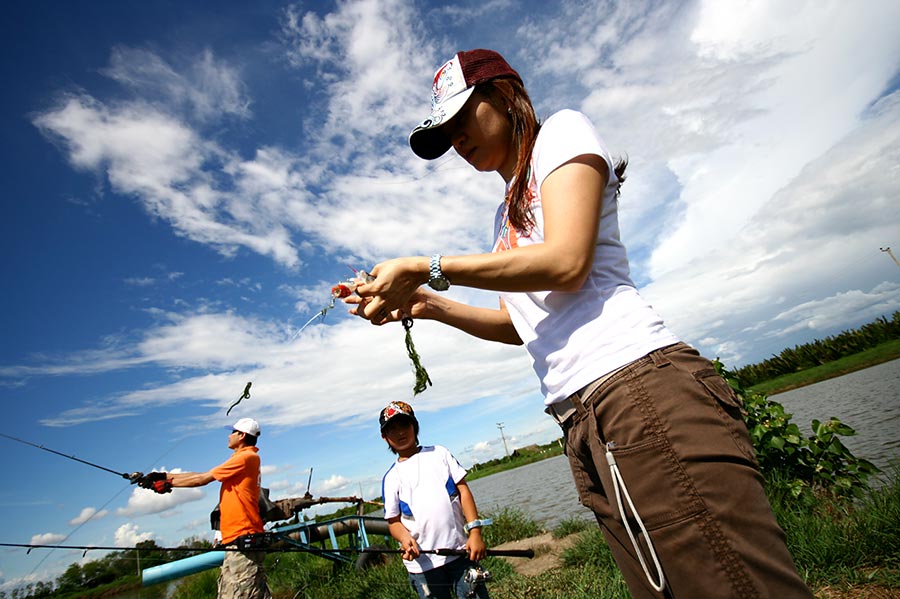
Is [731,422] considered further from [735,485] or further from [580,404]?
[580,404]

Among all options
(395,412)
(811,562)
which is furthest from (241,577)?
(811,562)

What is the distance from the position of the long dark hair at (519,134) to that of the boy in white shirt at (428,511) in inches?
139

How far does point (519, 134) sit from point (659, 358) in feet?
3.08

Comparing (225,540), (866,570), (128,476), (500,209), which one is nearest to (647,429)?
(500,209)

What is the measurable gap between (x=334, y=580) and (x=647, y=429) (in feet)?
30.7

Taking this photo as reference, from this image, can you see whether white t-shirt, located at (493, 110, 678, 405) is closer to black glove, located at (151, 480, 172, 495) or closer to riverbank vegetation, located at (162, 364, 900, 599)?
riverbank vegetation, located at (162, 364, 900, 599)

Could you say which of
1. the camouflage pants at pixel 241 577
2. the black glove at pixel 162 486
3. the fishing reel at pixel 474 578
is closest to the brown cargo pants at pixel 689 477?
the fishing reel at pixel 474 578

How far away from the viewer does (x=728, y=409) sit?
4.36 feet

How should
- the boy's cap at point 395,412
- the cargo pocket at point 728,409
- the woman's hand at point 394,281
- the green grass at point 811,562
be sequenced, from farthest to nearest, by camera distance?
the boy's cap at point 395,412
the green grass at point 811,562
the woman's hand at point 394,281
the cargo pocket at point 728,409

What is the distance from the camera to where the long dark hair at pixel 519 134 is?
5.55ft

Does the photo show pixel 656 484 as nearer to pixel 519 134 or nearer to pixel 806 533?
pixel 519 134

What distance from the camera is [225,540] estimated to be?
21.1 ft

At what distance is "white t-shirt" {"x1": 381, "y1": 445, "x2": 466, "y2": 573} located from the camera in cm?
439

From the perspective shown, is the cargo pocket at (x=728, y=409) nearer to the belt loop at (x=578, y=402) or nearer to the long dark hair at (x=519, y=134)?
the belt loop at (x=578, y=402)
